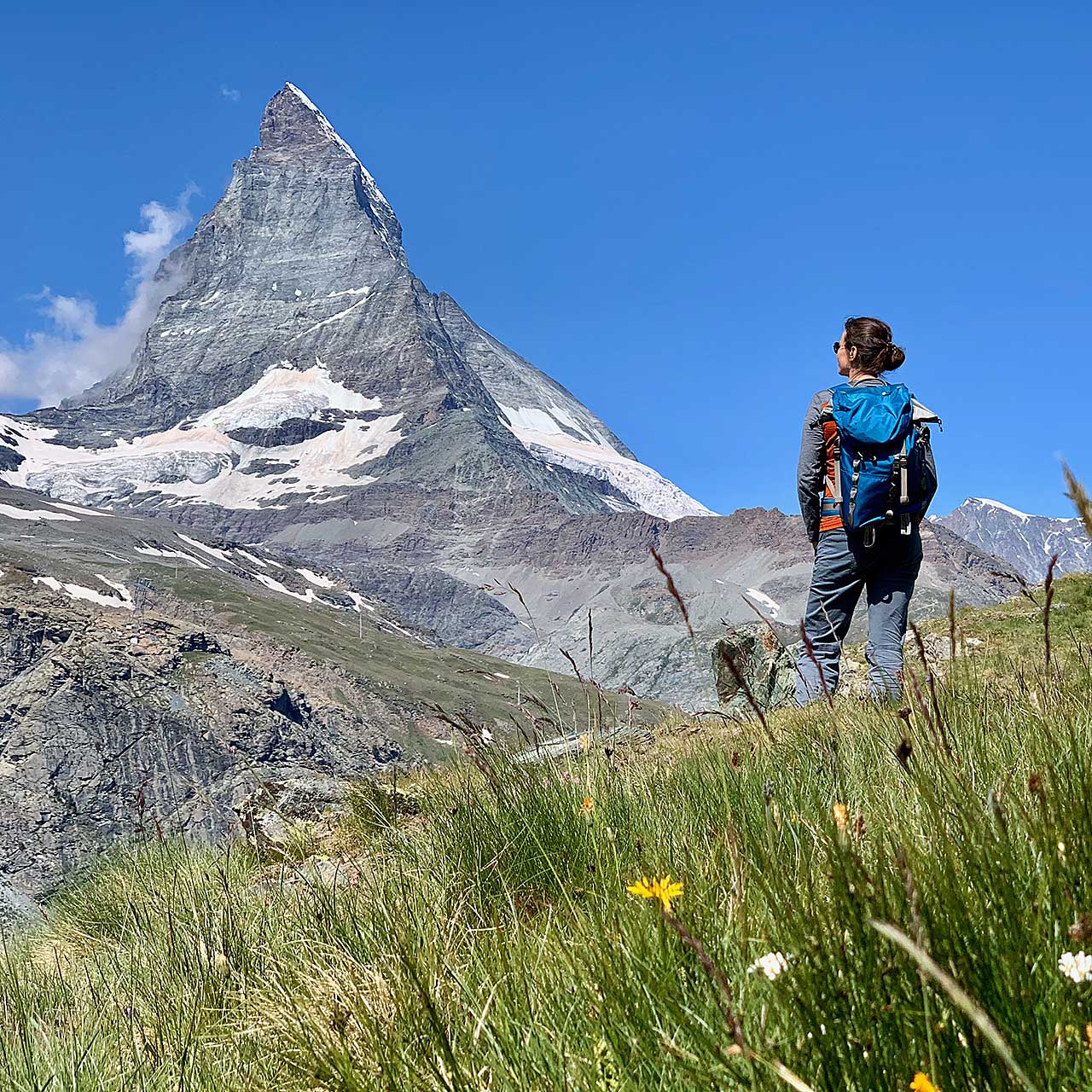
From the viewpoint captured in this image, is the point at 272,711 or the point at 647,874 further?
the point at 272,711

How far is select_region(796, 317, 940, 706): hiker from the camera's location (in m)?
5.16

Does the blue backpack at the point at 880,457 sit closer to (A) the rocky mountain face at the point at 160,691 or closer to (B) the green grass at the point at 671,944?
(B) the green grass at the point at 671,944

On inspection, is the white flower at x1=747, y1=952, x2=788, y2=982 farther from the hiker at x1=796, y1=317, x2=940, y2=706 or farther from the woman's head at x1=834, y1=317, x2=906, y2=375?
the woman's head at x1=834, y1=317, x2=906, y2=375

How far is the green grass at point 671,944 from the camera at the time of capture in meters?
1.20

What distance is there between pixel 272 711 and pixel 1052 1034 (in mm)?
130024

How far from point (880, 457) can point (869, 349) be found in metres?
0.79

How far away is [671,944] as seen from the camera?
169 cm

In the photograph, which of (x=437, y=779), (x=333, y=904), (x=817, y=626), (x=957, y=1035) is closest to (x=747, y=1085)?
(x=957, y=1035)

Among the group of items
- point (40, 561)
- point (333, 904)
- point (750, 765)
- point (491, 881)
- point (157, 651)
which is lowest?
A: point (333, 904)

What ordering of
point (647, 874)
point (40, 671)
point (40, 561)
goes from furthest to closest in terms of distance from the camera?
point (40, 561)
point (40, 671)
point (647, 874)

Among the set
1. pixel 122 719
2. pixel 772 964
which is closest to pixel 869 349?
pixel 772 964

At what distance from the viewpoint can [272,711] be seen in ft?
405

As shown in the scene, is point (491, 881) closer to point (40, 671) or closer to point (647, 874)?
point (647, 874)

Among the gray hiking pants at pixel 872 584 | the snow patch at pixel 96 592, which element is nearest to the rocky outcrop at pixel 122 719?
the snow patch at pixel 96 592
